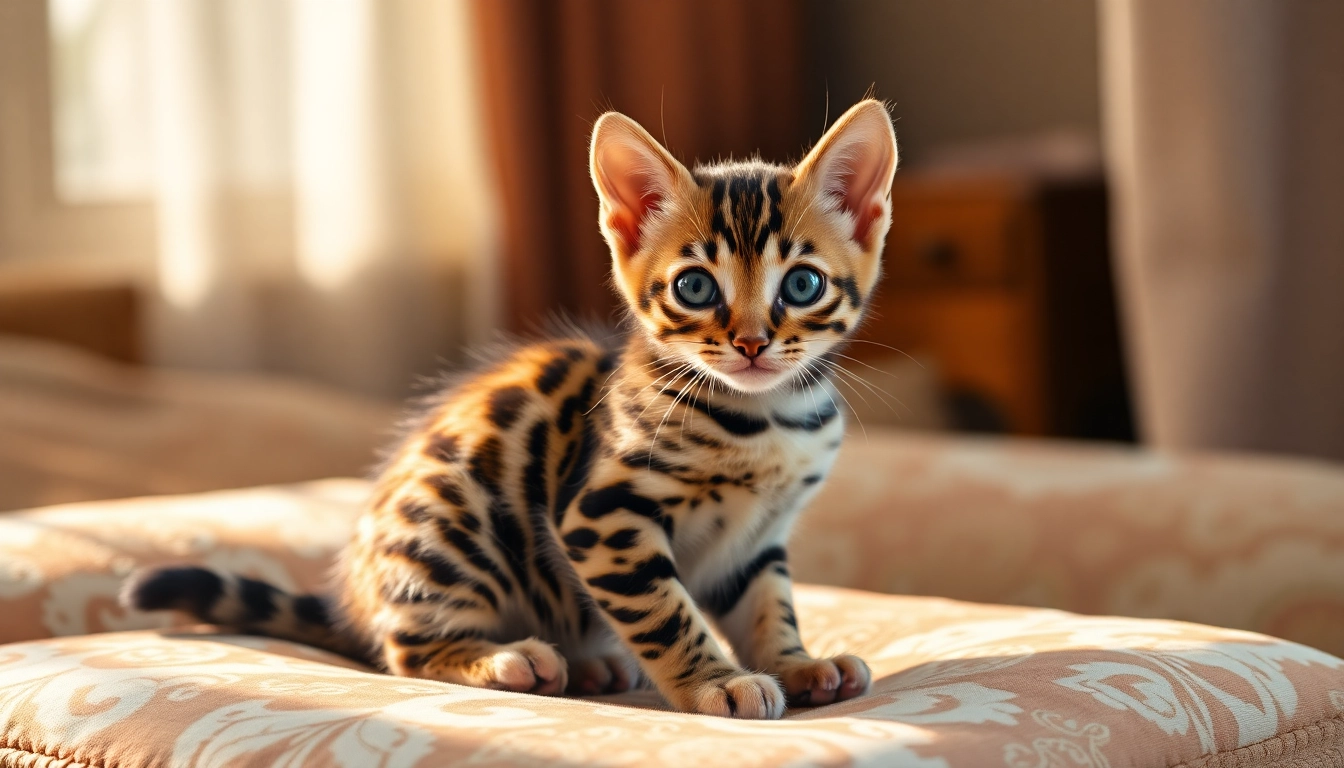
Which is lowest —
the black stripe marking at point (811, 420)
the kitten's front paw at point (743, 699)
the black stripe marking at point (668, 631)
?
the kitten's front paw at point (743, 699)

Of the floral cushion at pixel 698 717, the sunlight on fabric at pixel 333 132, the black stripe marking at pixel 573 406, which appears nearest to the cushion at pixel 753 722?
the floral cushion at pixel 698 717

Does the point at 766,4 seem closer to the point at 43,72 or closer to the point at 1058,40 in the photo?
the point at 1058,40

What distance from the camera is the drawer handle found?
2592 millimetres

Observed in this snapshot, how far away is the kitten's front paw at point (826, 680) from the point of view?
2.93 ft

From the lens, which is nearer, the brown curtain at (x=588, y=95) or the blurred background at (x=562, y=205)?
the blurred background at (x=562, y=205)

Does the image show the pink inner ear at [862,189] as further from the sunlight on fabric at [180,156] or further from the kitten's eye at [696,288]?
the sunlight on fabric at [180,156]

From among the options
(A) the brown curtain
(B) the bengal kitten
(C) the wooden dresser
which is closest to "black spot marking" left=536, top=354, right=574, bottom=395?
(B) the bengal kitten

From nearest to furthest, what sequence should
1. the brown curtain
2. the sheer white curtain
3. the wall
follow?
the sheer white curtain, the brown curtain, the wall

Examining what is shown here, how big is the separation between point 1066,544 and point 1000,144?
182cm

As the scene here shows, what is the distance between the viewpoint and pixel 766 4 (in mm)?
3254

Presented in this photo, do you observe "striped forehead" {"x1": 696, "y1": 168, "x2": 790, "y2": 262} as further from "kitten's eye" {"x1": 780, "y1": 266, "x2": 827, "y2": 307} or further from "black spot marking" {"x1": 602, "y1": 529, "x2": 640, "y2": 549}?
"black spot marking" {"x1": 602, "y1": 529, "x2": 640, "y2": 549}

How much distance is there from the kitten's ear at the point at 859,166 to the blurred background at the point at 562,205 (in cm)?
87

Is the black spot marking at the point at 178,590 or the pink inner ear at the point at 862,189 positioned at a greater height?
the pink inner ear at the point at 862,189

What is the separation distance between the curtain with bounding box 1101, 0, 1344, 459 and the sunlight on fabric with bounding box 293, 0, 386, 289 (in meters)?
1.53
